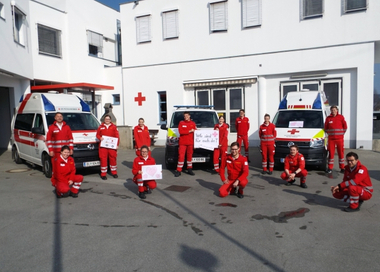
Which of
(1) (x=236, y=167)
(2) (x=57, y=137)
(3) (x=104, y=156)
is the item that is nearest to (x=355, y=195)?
(1) (x=236, y=167)

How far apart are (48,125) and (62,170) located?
2.89 meters

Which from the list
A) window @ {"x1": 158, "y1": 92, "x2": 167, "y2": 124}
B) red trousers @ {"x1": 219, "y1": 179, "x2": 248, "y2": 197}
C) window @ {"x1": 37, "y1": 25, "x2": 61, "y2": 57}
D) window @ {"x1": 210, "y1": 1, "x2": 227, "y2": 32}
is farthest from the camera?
window @ {"x1": 158, "y1": 92, "x2": 167, "y2": 124}

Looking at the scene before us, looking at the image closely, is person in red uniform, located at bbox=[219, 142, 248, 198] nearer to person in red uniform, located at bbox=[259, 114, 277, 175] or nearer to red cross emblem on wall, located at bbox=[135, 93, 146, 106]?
person in red uniform, located at bbox=[259, 114, 277, 175]

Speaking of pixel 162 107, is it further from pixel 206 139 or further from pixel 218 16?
Answer: pixel 206 139

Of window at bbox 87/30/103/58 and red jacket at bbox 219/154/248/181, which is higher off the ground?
window at bbox 87/30/103/58

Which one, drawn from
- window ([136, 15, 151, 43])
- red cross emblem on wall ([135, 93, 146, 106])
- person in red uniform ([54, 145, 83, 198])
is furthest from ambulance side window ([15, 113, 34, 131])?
window ([136, 15, 151, 43])

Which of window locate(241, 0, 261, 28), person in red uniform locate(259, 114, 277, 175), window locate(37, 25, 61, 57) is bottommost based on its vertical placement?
person in red uniform locate(259, 114, 277, 175)

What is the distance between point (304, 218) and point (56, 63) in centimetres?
1533

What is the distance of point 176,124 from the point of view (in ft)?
34.5

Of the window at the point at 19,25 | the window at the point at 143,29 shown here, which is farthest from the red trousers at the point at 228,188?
the window at the point at 143,29

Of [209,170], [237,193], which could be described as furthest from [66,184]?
[209,170]

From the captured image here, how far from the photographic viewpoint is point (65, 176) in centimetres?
712

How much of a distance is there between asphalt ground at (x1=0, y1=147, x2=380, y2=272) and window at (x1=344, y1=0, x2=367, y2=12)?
8.64 meters

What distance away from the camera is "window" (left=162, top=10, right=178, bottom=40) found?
56.0 ft
